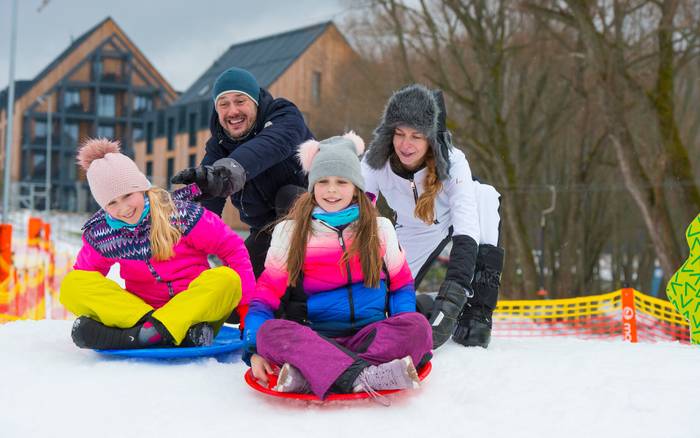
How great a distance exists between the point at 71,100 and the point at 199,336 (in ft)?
120

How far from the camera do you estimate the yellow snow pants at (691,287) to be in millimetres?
4176

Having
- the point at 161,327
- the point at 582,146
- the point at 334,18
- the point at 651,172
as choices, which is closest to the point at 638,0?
the point at 651,172

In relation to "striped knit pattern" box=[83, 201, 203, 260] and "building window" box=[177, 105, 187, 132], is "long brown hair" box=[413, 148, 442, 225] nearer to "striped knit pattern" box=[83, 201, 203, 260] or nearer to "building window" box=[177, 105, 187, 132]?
"striped knit pattern" box=[83, 201, 203, 260]

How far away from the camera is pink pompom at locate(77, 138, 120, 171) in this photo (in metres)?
3.42

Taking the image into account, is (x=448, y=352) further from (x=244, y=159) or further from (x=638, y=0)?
(x=638, y=0)

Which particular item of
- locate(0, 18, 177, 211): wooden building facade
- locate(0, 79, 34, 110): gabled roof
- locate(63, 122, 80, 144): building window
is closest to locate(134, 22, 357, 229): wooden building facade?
locate(0, 18, 177, 211): wooden building facade

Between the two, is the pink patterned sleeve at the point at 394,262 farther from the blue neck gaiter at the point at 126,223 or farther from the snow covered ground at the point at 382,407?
the blue neck gaiter at the point at 126,223

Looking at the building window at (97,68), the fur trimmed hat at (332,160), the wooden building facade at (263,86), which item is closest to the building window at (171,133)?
the wooden building facade at (263,86)

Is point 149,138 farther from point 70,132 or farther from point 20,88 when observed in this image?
point 20,88

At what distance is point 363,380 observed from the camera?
263 cm

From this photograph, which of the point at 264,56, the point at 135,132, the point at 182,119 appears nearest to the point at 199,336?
the point at 264,56

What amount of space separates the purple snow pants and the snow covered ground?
0.16 metres

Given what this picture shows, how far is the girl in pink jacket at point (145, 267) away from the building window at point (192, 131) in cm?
2380

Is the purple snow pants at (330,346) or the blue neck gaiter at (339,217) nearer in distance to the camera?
the purple snow pants at (330,346)
